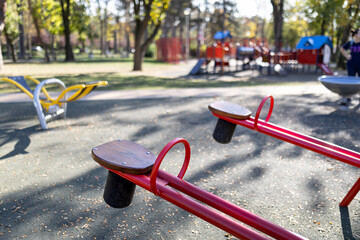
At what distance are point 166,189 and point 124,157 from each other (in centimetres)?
48

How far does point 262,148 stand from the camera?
172 inches

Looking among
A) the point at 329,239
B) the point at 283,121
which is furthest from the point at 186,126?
the point at 329,239

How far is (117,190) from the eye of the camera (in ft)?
7.86

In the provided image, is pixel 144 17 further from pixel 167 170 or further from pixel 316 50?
pixel 167 170

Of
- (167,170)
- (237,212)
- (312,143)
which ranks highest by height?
(312,143)

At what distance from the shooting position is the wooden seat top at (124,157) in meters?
2.12

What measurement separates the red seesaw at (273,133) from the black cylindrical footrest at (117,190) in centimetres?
145

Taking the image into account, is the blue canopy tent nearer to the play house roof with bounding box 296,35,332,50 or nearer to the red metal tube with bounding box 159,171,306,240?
the play house roof with bounding box 296,35,332,50

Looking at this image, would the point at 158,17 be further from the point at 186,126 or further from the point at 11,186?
→ the point at 11,186

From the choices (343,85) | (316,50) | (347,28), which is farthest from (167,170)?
(347,28)

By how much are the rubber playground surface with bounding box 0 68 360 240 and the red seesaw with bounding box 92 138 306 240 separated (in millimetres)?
366

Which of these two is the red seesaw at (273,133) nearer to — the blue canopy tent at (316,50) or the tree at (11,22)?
the blue canopy tent at (316,50)

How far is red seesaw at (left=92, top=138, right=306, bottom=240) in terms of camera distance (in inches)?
66.0

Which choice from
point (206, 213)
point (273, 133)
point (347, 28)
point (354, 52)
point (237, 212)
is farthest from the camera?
point (347, 28)
